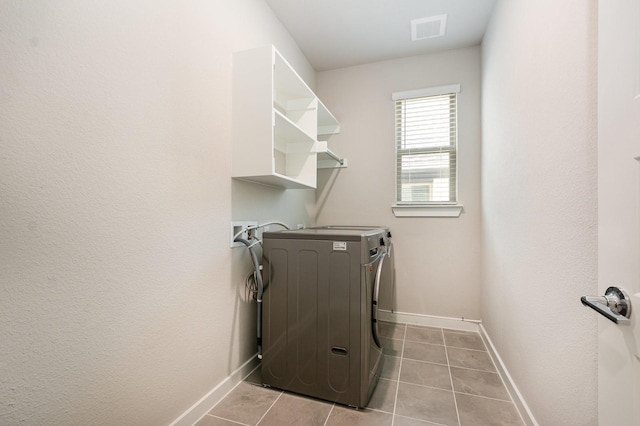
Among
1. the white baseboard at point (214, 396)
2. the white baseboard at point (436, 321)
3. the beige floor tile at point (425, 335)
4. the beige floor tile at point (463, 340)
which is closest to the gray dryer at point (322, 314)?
the white baseboard at point (214, 396)

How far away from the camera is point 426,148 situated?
2.63 meters

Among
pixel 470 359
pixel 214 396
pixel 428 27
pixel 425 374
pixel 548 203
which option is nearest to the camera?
pixel 548 203

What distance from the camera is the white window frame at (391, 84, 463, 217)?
252 cm

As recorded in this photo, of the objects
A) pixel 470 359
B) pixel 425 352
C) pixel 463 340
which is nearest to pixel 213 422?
pixel 425 352

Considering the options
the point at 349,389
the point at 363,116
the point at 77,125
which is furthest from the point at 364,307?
the point at 363,116

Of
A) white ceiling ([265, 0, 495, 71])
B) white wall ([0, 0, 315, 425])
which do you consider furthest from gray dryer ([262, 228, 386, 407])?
white ceiling ([265, 0, 495, 71])

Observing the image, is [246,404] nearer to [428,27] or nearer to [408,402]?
[408,402]

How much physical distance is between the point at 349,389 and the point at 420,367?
68 centimetres

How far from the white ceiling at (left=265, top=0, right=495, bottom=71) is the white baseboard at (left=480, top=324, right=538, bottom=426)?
8.10 ft

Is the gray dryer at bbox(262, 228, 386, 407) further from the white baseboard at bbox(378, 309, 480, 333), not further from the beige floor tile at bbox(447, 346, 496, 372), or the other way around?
the white baseboard at bbox(378, 309, 480, 333)

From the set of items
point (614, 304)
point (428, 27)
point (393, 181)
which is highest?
point (428, 27)

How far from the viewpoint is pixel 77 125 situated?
0.88 meters

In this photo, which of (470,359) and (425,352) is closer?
(470,359)

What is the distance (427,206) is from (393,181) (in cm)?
40
